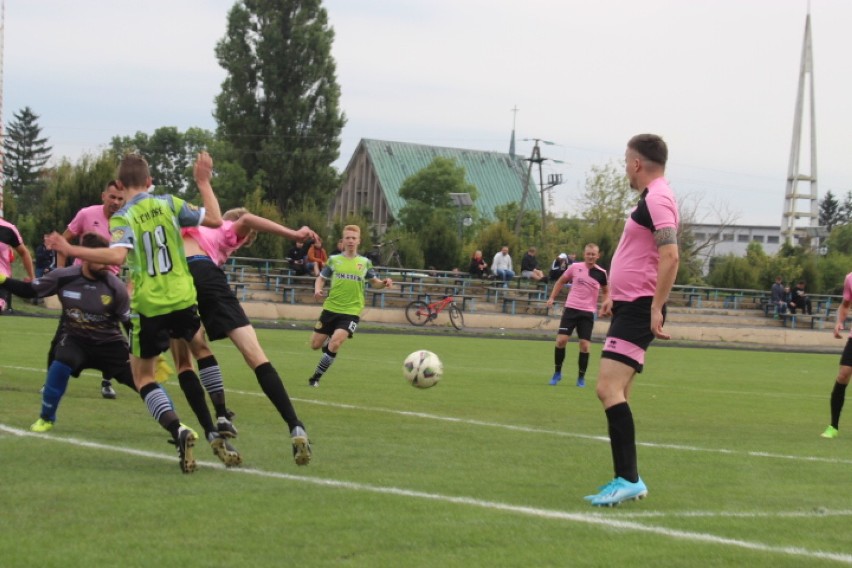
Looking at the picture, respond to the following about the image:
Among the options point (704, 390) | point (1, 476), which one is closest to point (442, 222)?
point (704, 390)

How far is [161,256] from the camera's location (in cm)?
750

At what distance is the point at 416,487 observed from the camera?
6988 mm

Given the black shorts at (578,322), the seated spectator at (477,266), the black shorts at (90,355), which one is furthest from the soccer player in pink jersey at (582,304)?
the seated spectator at (477,266)

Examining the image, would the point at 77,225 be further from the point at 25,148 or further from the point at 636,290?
the point at 25,148

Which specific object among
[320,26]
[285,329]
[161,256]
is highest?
[320,26]

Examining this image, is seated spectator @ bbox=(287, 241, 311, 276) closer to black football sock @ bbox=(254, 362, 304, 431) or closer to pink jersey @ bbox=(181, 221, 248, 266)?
pink jersey @ bbox=(181, 221, 248, 266)

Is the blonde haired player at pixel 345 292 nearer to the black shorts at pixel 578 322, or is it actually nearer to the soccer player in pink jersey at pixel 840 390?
the black shorts at pixel 578 322

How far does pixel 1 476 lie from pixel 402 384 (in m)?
8.98

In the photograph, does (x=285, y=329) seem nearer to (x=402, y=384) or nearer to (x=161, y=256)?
(x=402, y=384)

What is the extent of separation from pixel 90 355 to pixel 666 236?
4.92 m

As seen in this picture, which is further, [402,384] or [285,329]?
[285,329]

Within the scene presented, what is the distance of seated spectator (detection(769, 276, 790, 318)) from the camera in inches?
1869

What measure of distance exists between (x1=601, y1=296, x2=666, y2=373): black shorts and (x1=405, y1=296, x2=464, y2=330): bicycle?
29948 mm

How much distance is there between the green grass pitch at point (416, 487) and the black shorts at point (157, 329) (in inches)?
29.6
